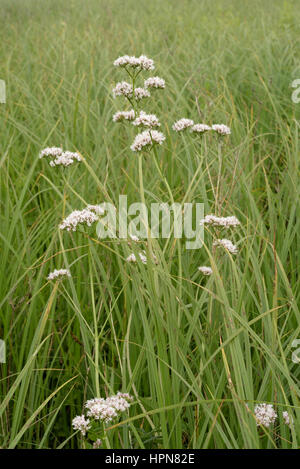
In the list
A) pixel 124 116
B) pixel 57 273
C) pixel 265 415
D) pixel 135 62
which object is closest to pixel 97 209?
pixel 57 273

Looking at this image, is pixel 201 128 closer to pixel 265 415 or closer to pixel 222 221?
pixel 222 221

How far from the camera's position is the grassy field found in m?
1.45

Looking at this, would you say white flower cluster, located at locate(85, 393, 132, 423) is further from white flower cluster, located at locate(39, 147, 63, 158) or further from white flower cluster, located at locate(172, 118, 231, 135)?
white flower cluster, located at locate(172, 118, 231, 135)

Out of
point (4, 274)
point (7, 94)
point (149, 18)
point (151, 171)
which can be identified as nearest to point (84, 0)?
point (149, 18)

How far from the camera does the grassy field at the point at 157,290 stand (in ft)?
4.76

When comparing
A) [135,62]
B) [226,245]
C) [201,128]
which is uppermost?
[135,62]

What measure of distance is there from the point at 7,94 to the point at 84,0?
314 inches

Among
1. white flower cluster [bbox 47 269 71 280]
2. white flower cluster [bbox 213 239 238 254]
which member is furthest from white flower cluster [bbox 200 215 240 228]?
white flower cluster [bbox 47 269 71 280]

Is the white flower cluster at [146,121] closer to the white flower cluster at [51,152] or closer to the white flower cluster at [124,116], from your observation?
the white flower cluster at [124,116]

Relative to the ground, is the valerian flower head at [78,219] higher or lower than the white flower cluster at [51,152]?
lower

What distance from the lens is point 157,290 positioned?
157cm

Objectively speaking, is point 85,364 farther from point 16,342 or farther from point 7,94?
point 7,94

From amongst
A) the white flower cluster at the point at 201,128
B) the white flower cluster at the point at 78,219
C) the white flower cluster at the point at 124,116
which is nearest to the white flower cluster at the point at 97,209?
the white flower cluster at the point at 78,219
